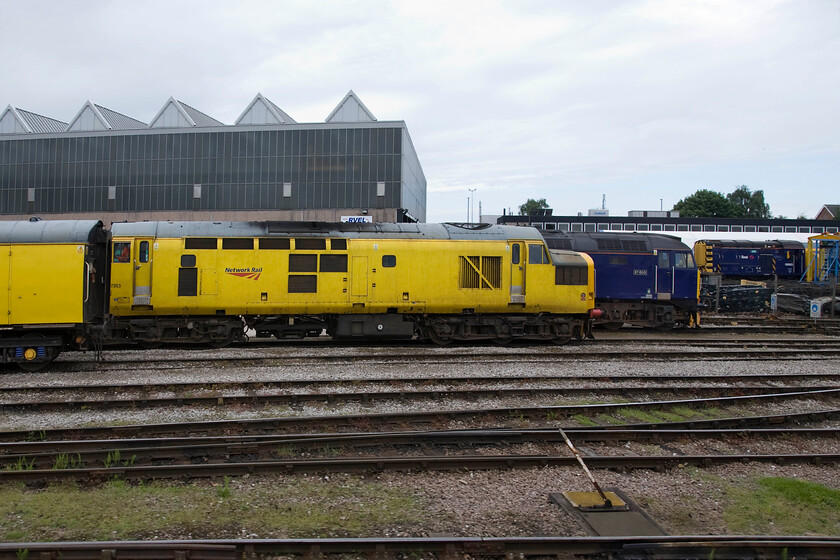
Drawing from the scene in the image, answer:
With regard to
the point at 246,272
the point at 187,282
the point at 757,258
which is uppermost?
the point at 757,258

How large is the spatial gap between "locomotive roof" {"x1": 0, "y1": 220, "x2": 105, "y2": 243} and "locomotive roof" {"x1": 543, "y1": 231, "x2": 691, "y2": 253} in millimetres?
15348

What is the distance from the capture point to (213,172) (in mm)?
43312

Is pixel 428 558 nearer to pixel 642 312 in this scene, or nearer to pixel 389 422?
pixel 389 422

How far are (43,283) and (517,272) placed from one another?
11807 millimetres

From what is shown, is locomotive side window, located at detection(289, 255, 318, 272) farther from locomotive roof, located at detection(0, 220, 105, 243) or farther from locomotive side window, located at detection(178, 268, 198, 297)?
locomotive roof, located at detection(0, 220, 105, 243)

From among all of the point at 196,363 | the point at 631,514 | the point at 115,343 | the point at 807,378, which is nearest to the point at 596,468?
the point at 631,514

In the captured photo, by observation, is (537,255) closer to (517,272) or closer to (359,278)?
(517,272)

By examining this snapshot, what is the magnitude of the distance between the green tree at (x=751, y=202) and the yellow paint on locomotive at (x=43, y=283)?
407ft

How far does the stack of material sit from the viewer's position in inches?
1099

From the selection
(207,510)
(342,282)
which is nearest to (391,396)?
(207,510)

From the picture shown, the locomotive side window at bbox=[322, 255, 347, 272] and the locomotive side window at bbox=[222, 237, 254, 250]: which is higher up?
the locomotive side window at bbox=[222, 237, 254, 250]

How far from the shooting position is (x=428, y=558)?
4895mm

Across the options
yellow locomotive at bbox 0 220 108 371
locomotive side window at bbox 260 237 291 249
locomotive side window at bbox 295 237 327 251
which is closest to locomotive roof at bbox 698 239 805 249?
locomotive side window at bbox 295 237 327 251

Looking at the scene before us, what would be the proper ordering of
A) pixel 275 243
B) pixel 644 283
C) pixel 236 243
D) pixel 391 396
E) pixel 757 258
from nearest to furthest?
pixel 391 396 → pixel 236 243 → pixel 275 243 → pixel 644 283 → pixel 757 258
